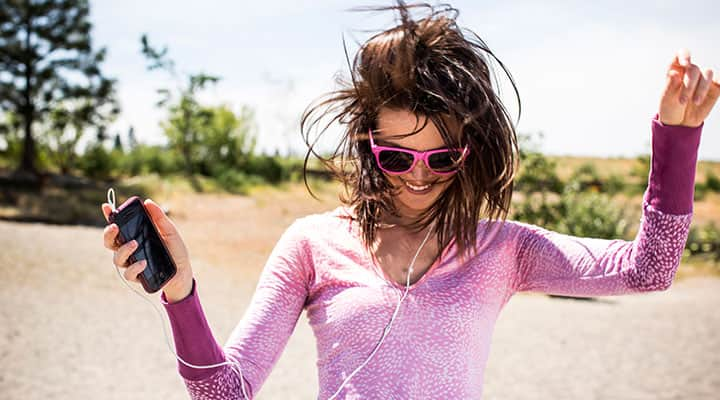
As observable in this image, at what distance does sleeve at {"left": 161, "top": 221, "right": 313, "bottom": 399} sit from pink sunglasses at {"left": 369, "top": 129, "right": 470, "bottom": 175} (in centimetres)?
29

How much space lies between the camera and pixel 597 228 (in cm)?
1075

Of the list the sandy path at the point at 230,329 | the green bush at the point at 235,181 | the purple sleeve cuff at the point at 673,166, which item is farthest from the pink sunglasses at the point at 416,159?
the green bush at the point at 235,181

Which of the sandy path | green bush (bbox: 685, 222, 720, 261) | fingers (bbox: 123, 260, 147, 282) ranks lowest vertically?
green bush (bbox: 685, 222, 720, 261)

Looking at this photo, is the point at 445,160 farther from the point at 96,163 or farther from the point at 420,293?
the point at 96,163

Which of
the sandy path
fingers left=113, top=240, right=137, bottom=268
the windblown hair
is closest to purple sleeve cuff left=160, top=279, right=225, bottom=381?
fingers left=113, top=240, right=137, bottom=268

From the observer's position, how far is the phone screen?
1.39 m

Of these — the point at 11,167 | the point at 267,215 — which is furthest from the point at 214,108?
the point at 267,215

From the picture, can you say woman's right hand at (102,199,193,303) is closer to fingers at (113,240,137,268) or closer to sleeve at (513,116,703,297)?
fingers at (113,240,137,268)

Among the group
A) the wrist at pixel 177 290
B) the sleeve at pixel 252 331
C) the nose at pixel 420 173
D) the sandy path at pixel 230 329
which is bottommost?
the sandy path at pixel 230 329

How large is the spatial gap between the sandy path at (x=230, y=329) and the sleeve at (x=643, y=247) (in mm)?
4605

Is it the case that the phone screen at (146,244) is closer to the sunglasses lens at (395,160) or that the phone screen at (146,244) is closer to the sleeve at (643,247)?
the sunglasses lens at (395,160)

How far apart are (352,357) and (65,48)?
77.5ft

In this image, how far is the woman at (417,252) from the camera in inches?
56.9

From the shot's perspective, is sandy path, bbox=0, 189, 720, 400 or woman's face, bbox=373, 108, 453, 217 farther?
sandy path, bbox=0, 189, 720, 400
